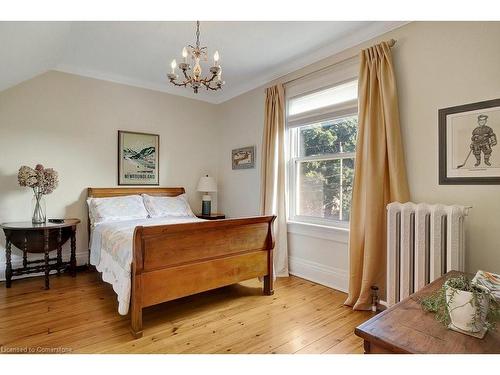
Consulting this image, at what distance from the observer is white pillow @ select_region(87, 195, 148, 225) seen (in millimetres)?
3371

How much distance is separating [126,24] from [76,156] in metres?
1.86

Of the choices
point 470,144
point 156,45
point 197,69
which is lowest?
point 470,144

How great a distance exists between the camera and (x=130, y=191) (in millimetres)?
3939

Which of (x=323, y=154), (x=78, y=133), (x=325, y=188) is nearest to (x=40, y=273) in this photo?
(x=78, y=133)

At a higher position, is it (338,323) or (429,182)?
(429,182)

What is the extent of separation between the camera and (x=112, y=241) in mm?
2594

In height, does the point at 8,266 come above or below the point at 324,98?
below

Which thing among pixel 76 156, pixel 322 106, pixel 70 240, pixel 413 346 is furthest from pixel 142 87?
pixel 413 346

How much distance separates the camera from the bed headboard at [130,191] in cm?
366

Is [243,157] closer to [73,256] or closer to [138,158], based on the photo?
[138,158]

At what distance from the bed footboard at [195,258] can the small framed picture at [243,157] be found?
1.43m

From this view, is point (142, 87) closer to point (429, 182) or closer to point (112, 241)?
point (112, 241)

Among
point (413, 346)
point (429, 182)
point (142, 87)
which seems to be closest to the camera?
point (413, 346)

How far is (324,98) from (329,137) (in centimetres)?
45
